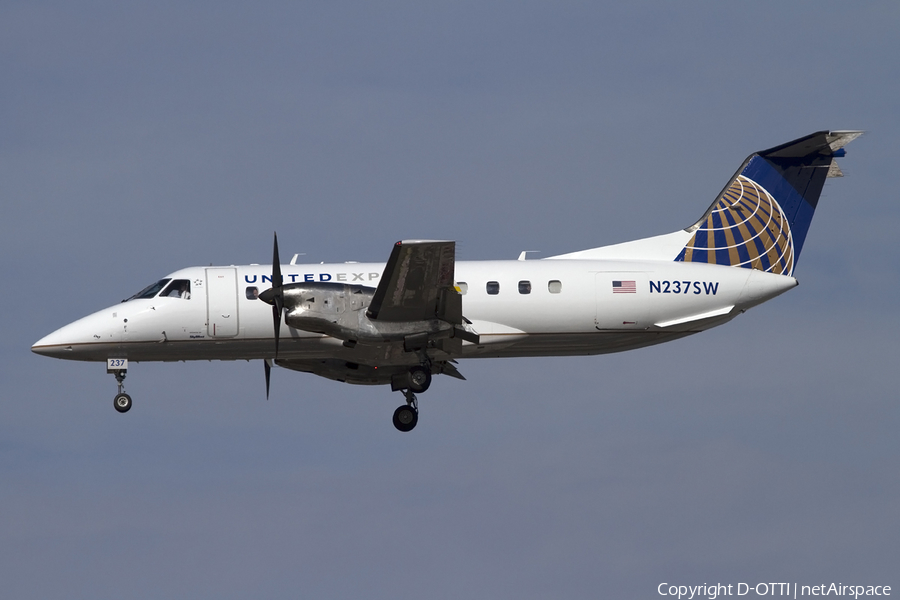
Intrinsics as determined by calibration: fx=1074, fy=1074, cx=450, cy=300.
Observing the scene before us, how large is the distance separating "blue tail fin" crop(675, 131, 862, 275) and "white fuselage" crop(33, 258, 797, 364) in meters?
1.57

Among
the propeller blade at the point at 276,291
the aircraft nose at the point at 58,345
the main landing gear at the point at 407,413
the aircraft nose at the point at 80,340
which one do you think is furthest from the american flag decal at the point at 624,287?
the aircraft nose at the point at 58,345

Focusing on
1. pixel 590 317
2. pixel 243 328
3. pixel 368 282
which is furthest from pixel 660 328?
pixel 243 328

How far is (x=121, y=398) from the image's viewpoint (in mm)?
24953

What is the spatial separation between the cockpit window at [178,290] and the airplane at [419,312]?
1.1 inches

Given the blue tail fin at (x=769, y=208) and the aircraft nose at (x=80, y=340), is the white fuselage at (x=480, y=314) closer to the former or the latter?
the aircraft nose at (x=80, y=340)

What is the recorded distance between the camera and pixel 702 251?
88.7ft

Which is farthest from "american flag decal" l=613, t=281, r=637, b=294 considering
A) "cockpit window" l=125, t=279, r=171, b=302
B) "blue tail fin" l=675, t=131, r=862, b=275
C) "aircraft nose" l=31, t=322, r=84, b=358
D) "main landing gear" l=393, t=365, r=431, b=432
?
"aircraft nose" l=31, t=322, r=84, b=358

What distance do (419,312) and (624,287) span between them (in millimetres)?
5244

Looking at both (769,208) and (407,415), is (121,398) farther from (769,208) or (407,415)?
(769,208)

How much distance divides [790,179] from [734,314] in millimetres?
4476

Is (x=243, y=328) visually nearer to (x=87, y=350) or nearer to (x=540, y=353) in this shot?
(x=87, y=350)

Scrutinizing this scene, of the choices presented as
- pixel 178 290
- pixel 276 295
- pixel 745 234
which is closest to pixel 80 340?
pixel 178 290

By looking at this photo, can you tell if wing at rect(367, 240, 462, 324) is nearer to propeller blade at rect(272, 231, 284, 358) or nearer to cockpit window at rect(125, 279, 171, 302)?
propeller blade at rect(272, 231, 284, 358)

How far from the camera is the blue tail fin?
27109mm
